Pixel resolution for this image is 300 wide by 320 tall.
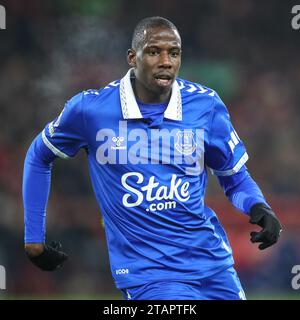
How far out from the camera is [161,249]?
173 inches

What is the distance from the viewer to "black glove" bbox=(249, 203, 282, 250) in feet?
14.2

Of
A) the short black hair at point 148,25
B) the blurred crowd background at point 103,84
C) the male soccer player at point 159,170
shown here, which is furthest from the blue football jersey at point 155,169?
the blurred crowd background at point 103,84

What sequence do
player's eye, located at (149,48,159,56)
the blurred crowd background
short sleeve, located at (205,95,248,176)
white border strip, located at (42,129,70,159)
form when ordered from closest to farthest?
player's eye, located at (149,48,159,56), short sleeve, located at (205,95,248,176), white border strip, located at (42,129,70,159), the blurred crowd background

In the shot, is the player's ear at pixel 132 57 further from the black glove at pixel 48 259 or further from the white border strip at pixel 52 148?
the black glove at pixel 48 259

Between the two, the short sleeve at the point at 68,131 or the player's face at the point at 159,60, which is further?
the short sleeve at the point at 68,131

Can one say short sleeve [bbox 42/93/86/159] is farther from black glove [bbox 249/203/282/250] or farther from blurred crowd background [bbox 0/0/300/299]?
blurred crowd background [bbox 0/0/300/299]

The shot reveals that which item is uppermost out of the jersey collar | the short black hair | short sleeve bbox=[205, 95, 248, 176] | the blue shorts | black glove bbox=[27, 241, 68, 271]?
the short black hair

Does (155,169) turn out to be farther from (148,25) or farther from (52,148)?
(148,25)

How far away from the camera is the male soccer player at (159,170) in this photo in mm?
4426

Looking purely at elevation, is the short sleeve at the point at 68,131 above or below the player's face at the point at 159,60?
below

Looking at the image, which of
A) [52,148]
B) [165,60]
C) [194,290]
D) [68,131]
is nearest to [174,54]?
Result: [165,60]

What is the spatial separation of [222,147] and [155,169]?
0.41 meters

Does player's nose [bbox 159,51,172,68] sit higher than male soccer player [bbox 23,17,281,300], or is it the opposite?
player's nose [bbox 159,51,172,68]

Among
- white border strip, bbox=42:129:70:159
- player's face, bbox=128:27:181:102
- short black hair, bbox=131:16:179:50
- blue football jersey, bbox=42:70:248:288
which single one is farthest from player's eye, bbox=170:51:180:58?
white border strip, bbox=42:129:70:159
